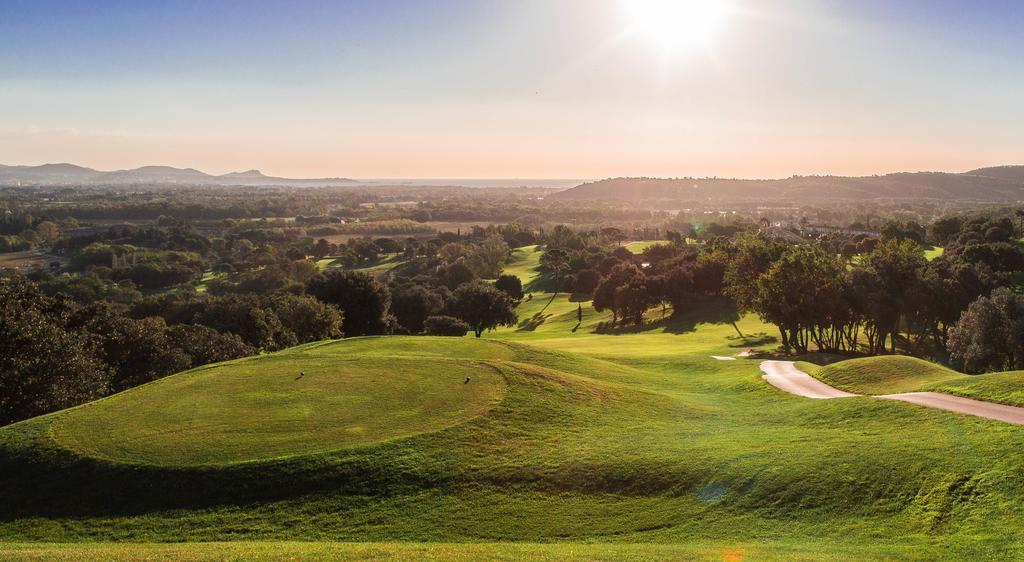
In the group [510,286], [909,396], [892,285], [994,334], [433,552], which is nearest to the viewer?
[433,552]

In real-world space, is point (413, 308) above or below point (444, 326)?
above

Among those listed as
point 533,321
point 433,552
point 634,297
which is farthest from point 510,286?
point 433,552

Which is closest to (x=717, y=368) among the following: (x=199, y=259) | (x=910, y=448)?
(x=910, y=448)

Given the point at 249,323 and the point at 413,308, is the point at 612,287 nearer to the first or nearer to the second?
the point at 413,308

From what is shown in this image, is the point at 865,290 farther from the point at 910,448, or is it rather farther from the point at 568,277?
the point at 568,277

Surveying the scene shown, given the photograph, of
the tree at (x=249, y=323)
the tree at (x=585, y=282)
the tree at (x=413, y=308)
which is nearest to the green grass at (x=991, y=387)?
the tree at (x=249, y=323)

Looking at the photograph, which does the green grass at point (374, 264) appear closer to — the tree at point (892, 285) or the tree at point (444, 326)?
the tree at point (444, 326)

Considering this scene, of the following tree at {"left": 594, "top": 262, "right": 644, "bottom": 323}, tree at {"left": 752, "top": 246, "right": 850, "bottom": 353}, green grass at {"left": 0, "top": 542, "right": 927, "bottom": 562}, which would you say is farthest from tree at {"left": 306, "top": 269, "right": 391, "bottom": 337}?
green grass at {"left": 0, "top": 542, "right": 927, "bottom": 562}
